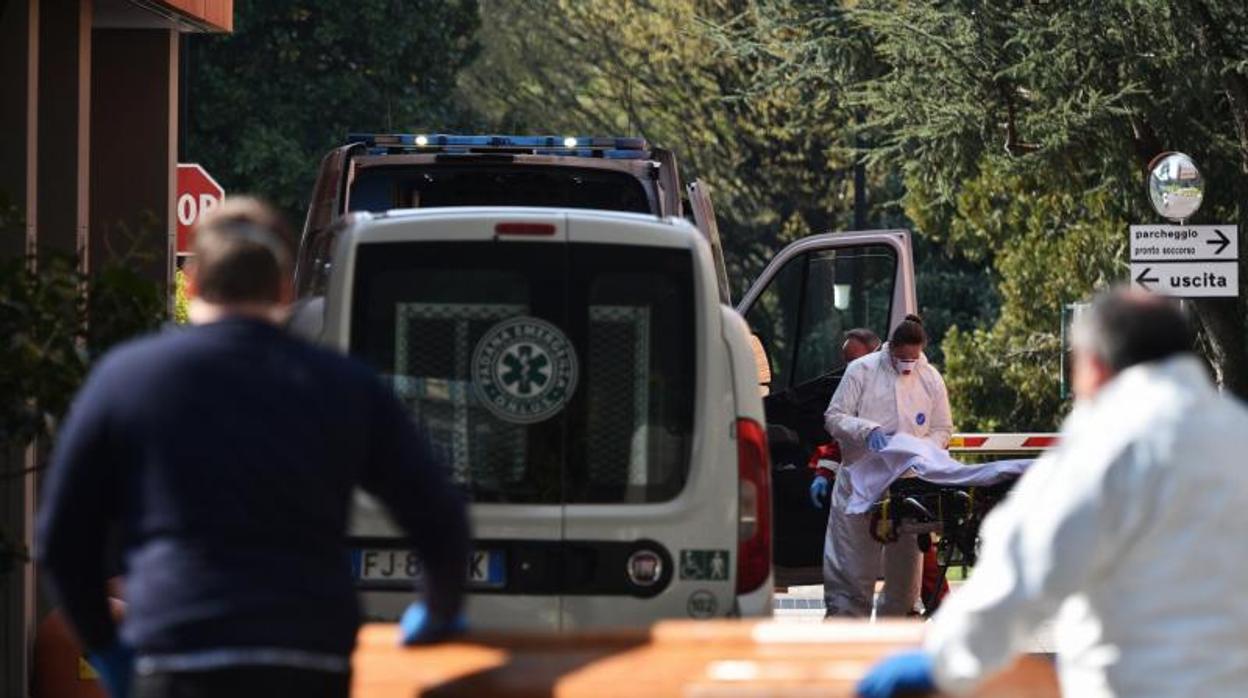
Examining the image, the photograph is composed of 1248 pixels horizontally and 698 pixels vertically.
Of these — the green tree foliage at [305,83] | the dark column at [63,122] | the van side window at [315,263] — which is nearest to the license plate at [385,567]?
the van side window at [315,263]

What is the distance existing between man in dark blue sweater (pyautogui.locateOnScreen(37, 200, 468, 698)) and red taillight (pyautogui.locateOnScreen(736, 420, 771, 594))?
382 cm

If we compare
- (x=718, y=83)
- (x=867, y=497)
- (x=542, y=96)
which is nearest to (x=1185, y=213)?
(x=867, y=497)

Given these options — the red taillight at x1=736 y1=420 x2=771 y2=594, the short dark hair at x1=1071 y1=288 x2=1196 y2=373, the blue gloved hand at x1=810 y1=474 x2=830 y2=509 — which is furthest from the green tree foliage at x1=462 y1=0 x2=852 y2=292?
the short dark hair at x1=1071 y1=288 x2=1196 y2=373

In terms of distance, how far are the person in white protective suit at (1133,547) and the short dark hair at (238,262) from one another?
4.32ft

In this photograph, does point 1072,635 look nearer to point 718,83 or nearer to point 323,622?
point 323,622

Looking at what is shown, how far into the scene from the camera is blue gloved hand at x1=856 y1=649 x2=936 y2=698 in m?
5.16

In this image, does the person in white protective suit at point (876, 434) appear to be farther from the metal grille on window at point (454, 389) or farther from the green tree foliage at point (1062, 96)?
the green tree foliage at point (1062, 96)

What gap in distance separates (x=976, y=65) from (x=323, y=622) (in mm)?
20708

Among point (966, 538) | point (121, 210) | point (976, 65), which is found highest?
point (976, 65)

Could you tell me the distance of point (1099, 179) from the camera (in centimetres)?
2562

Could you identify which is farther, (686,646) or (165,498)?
(686,646)

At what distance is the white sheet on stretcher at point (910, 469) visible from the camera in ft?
43.3

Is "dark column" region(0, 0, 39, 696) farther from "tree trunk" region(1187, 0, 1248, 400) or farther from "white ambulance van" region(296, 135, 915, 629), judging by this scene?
"tree trunk" region(1187, 0, 1248, 400)

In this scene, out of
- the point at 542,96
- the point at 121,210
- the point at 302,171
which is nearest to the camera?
the point at 121,210
